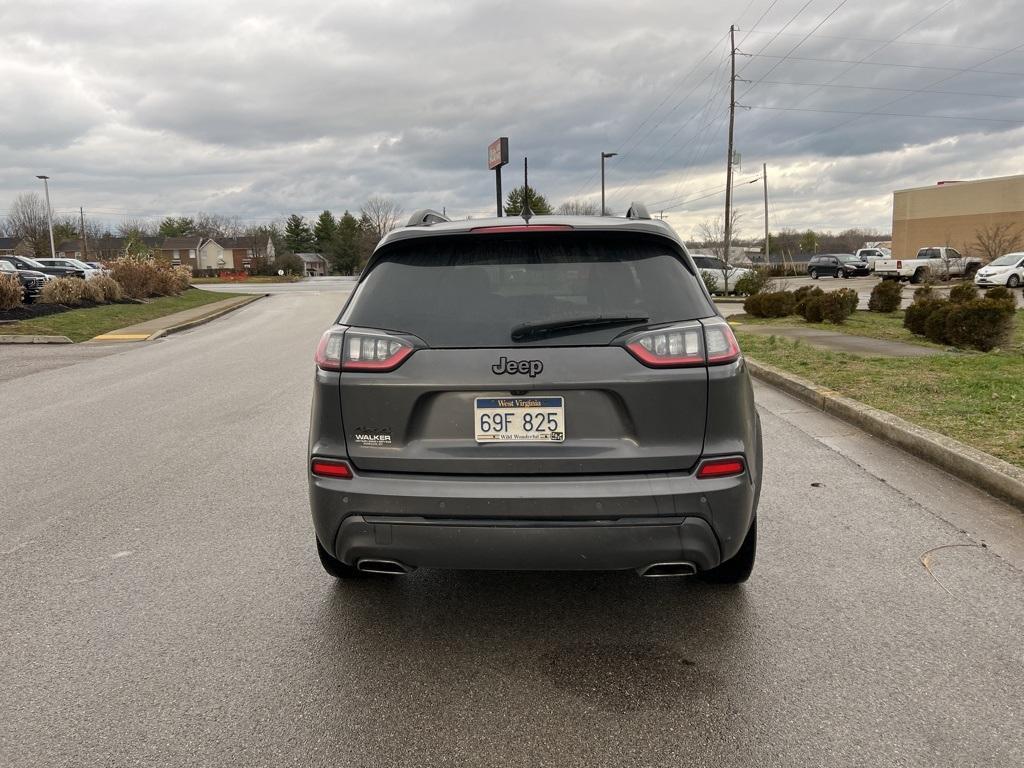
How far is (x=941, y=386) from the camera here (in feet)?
27.5

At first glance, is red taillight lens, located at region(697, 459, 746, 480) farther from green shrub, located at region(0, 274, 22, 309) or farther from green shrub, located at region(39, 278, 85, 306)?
green shrub, located at region(39, 278, 85, 306)

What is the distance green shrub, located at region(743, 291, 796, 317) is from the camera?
771 inches

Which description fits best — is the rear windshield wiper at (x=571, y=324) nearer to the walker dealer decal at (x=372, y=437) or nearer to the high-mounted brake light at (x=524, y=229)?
the high-mounted brake light at (x=524, y=229)

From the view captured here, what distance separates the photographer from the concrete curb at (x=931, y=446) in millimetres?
5086

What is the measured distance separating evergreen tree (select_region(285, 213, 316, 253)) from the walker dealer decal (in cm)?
14045

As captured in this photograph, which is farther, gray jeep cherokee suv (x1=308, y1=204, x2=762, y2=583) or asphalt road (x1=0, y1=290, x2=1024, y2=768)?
gray jeep cherokee suv (x1=308, y1=204, x2=762, y2=583)

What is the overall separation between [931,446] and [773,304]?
14212mm

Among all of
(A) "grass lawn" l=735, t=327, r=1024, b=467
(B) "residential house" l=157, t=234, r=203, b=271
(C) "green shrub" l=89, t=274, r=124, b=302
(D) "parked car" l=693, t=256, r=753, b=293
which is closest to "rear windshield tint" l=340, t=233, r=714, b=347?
(A) "grass lawn" l=735, t=327, r=1024, b=467

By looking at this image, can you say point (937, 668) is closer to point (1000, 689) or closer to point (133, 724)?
point (1000, 689)

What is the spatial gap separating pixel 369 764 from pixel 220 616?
1394 millimetres

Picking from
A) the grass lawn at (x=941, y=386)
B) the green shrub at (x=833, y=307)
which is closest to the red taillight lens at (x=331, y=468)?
the grass lawn at (x=941, y=386)

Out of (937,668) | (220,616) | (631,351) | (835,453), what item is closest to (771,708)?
(937,668)

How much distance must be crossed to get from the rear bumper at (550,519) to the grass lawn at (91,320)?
18.1 meters

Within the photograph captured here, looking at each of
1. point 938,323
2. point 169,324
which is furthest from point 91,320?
point 938,323
